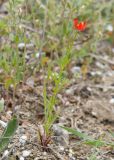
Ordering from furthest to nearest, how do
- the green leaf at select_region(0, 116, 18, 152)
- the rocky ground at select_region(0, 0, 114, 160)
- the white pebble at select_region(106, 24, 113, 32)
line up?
1. the white pebble at select_region(106, 24, 113, 32)
2. the rocky ground at select_region(0, 0, 114, 160)
3. the green leaf at select_region(0, 116, 18, 152)

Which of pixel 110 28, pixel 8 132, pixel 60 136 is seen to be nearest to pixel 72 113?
pixel 60 136

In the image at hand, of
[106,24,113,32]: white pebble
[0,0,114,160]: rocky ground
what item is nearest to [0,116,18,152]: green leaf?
[0,0,114,160]: rocky ground

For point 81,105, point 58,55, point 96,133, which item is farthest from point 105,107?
point 58,55

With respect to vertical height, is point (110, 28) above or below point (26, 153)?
above

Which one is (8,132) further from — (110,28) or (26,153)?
(110,28)

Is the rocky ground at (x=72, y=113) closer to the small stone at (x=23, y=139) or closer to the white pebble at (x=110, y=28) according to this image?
the small stone at (x=23, y=139)

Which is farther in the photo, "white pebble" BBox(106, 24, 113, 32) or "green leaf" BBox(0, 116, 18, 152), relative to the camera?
"white pebble" BBox(106, 24, 113, 32)

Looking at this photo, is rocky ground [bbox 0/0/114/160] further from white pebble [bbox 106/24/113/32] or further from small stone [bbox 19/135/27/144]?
white pebble [bbox 106/24/113/32]

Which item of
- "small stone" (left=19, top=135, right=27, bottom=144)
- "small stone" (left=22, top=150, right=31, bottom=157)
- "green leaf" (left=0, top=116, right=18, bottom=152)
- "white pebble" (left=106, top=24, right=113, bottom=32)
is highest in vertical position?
"white pebble" (left=106, top=24, right=113, bottom=32)
